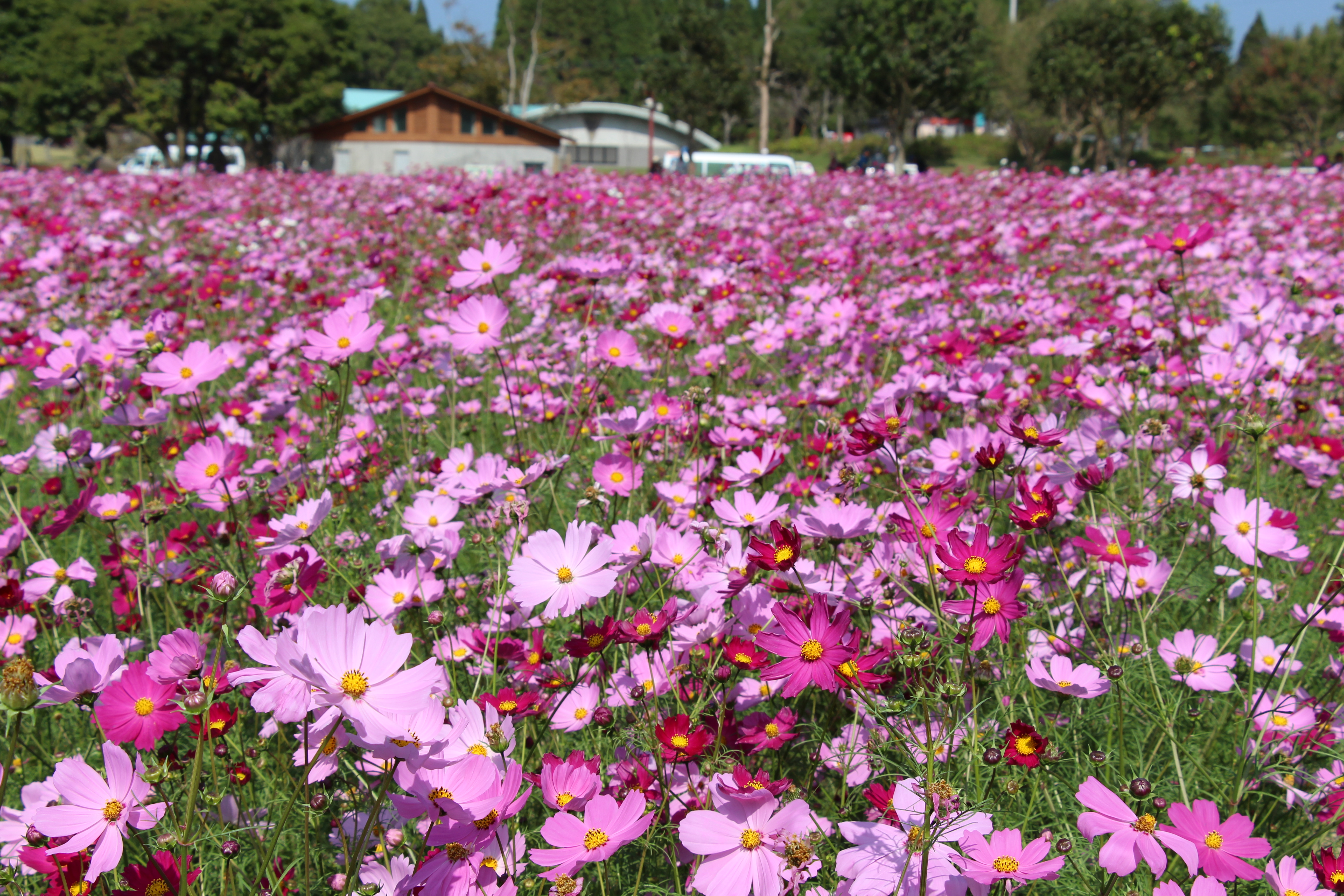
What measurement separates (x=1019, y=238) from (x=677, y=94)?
35.2 metres

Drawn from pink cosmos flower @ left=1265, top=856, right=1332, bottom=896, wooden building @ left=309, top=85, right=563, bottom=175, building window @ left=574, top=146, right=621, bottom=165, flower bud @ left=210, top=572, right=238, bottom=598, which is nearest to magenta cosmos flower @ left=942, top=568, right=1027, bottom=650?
pink cosmos flower @ left=1265, top=856, right=1332, bottom=896

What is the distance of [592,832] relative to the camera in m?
0.87

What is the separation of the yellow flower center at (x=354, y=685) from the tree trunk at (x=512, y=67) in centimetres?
4153

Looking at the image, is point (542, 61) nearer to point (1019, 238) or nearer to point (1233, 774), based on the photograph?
point (1019, 238)

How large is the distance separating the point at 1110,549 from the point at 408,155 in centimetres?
3411

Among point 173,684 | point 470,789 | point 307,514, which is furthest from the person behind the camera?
point 307,514

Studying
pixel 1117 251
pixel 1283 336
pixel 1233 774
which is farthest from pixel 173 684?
pixel 1117 251

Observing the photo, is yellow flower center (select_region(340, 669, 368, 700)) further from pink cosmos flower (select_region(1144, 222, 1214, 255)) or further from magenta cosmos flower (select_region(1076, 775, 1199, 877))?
pink cosmos flower (select_region(1144, 222, 1214, 255))

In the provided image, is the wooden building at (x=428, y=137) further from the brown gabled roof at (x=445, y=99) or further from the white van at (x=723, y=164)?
the white van at (x=723, y=164)

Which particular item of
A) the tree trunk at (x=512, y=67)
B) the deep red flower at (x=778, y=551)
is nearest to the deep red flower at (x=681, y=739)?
the deep red flower at (x=778, y=551)

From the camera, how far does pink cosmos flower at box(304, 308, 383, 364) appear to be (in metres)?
1.53

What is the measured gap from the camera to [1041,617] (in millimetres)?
1516

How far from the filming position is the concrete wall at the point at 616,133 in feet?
143

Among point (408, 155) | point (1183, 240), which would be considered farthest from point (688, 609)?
point (408, 155)
